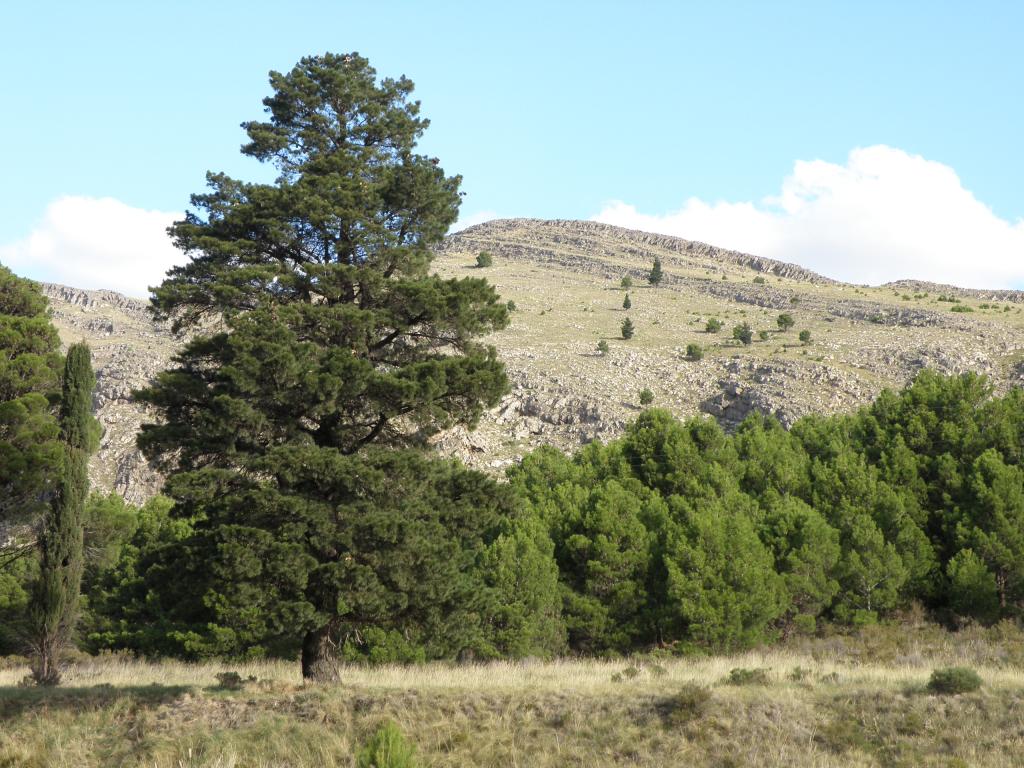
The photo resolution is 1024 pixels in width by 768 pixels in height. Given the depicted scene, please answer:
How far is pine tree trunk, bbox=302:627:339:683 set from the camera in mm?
19047

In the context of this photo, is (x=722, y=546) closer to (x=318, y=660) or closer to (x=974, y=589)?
(x=974, y=589)

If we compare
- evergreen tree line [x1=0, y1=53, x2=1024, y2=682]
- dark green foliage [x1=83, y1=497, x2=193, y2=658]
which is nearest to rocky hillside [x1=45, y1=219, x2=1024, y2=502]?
dark green foliage [x1=83, y1=497, x2=193, y2=658]

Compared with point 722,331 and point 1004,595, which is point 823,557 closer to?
point 1004,595

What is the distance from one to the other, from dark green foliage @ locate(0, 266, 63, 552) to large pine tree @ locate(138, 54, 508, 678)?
26.3ft

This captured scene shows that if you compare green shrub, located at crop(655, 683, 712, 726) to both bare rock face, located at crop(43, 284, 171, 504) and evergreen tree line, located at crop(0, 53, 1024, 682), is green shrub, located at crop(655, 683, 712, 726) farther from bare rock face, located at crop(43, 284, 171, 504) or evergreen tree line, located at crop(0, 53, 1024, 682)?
bare rock face, located at crop(43, 284, 171, 504)

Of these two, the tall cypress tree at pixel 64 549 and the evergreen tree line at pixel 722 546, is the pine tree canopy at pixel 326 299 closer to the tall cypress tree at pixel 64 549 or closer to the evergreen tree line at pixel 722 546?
the tall cypress tree at pixel 64 549

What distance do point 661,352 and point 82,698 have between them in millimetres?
73042

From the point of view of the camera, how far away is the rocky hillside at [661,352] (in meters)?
72.6

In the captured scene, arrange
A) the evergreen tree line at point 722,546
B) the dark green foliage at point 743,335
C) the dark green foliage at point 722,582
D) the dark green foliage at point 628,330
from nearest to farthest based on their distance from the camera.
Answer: the dark green foliage at point 722,582 → the evergreen tree line at point 722,546 → the dark green foliage at point 743,335 → the dark green foliage at point 628,330

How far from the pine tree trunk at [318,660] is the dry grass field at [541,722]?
47 cm

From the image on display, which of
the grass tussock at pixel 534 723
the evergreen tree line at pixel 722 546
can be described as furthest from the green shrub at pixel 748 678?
the evergreen tree line at pixel 722 546

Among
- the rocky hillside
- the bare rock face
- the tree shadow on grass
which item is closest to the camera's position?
the tree shadow on grass

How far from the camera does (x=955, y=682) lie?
56.4ft

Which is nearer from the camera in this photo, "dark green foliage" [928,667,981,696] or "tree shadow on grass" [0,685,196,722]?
"dark green foliage" [928,667,981,696]
